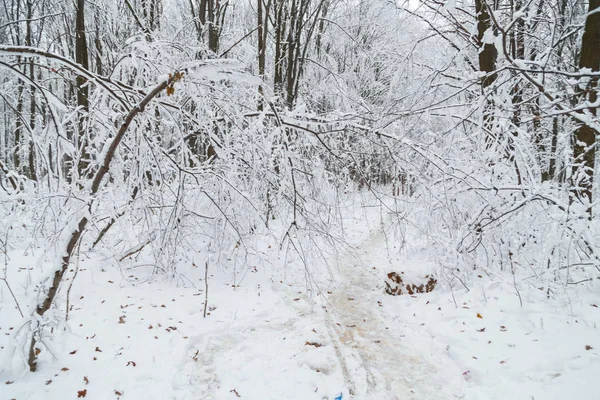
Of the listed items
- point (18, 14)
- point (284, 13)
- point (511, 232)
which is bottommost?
point (511, 232)

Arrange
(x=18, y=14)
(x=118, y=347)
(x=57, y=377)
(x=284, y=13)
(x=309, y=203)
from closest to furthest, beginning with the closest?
(x=57, y=377)
(x=309, y=203)
(x=118, y=347)
(x=284, y=13)
(x=18, y=14)

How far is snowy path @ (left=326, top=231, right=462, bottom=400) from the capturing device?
11.1ft

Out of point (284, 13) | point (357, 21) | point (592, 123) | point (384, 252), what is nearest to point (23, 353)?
point (592, 123)

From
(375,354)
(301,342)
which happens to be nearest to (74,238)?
(301,342)

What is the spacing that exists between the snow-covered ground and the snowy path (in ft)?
0.06

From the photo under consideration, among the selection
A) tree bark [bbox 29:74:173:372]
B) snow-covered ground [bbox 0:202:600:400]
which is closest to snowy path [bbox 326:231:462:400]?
snow-covered ground [bbox 0:202:600:400]

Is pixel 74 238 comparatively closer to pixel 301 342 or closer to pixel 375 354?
pixel 301 342

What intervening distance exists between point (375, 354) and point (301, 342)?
0.90 meters

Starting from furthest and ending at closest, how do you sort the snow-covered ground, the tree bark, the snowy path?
the snowy path
the snow-covered ground
the tree bark

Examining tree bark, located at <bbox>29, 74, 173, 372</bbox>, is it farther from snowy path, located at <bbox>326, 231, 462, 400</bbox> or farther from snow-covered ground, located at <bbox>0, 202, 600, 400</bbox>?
snowy path, located at <bbox>326, 231, 462, 400</bbox>

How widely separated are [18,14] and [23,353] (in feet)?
43.0

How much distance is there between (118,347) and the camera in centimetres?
379

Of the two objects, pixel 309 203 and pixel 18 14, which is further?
pixel 18 14

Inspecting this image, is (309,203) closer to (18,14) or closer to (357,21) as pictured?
(357,21)
